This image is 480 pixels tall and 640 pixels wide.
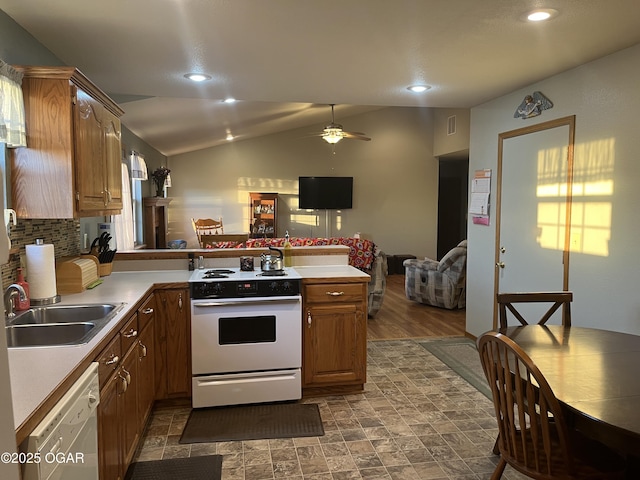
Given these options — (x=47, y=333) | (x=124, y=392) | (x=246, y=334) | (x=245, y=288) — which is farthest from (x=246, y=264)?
(x=47, y=333)

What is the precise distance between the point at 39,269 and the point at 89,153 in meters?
0.68

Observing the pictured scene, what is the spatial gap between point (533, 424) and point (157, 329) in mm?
2290

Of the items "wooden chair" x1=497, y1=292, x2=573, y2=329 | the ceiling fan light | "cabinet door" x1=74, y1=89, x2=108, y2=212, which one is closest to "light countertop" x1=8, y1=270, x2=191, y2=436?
"cabinet door" x1=74, y1=89, x2=108, y2=212

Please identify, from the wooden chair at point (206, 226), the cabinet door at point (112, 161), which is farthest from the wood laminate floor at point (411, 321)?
the wooden chair at point (206, 226)

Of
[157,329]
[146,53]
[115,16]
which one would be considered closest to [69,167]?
[115,16]

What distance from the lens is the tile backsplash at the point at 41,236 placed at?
7.47 feet

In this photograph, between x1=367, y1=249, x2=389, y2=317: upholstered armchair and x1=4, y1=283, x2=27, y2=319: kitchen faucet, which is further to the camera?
x1=367, y1=249, x2=389, y2=317: upholstered armchair

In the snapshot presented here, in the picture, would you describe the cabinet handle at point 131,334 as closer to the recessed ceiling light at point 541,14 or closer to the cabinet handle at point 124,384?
the cabinet handle at point 124,384

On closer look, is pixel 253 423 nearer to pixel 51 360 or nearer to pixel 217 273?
pixel 217 273

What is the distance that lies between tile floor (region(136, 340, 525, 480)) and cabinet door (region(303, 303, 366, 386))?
0.17 m

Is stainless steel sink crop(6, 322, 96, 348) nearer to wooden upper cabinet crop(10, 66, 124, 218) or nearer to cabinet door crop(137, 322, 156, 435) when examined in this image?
cabinet door crop(137, 322, 156, 435)

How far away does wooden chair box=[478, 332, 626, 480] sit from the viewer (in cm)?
157

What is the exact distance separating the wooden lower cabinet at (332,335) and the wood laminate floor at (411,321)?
1.46 metres

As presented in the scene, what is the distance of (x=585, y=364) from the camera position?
1.84 meters
